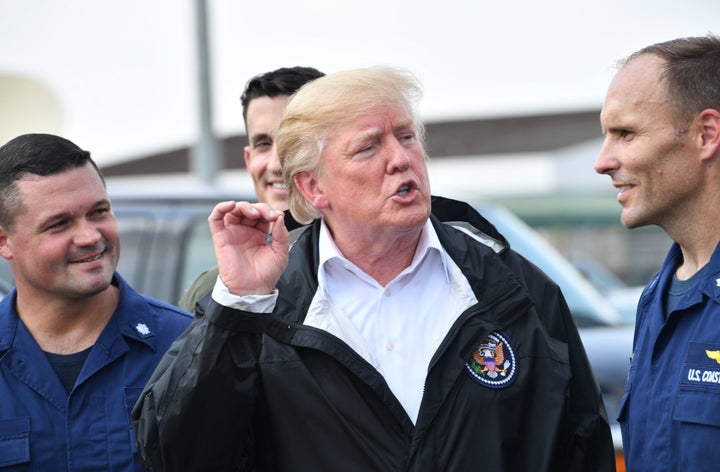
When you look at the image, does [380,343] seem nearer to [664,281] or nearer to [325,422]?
[325,422]

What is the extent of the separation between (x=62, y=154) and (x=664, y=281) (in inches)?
80.0

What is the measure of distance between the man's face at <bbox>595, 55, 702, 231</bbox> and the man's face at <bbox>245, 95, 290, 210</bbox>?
4.72 feet

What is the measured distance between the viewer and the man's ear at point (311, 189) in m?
3.36

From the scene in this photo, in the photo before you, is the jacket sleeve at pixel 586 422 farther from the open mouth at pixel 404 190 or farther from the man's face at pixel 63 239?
the man's face at pixel 63 239

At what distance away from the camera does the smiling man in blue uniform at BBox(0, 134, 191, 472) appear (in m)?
3.24

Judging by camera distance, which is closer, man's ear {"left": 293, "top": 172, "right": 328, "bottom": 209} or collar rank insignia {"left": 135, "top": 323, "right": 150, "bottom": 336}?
man's ear {"left": 293, "top": 172, "right": 328, "bottom": 209}

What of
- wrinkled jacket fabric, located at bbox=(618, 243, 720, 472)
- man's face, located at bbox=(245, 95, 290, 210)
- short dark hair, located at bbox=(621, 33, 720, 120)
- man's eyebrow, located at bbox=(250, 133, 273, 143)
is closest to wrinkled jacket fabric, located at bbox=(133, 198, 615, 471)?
wrinkled jacket fabric, located at bbox=(618, 243, 720, 472)

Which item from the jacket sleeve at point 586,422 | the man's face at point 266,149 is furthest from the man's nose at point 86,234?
the jacket sleeve at point 586,422

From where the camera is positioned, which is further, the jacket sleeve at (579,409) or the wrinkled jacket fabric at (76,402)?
the wrinkled jacket fabric at (76,402)

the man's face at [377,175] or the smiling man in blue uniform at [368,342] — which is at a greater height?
the man's face at [377,175]

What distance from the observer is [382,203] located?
3.19 meters

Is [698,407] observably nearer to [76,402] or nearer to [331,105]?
[331,105]

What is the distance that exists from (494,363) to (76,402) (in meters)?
1.31

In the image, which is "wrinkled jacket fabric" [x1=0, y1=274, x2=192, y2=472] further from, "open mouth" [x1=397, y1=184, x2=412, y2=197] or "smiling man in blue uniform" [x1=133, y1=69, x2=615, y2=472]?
"open mouth" [x1=397, y1=184, x2=412, y2=197]
